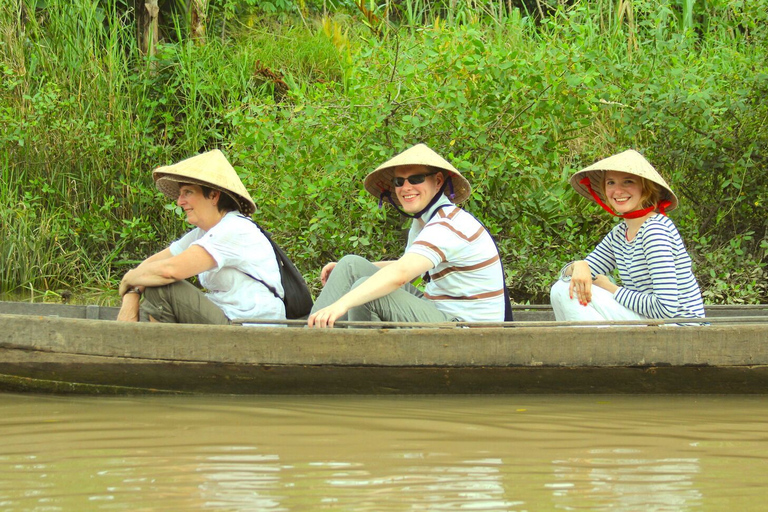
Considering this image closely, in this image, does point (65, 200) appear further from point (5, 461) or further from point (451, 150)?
point (5, 461)

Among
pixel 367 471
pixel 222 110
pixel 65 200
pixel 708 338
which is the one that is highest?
pixel 222 110

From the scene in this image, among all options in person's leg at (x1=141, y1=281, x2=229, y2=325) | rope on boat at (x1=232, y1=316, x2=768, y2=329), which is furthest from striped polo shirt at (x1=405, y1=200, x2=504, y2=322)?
person's leg at (x1=141, y1=281, x2=229, y2=325)

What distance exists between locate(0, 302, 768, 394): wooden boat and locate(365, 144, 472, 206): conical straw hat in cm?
63

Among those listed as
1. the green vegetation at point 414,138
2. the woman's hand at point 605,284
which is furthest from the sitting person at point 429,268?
the green vegetation at point 414,138

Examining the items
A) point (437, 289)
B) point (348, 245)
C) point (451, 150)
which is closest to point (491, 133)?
point (451, 150)

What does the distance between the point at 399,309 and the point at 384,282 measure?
1.07ft

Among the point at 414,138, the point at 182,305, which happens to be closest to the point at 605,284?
the point at 182,305

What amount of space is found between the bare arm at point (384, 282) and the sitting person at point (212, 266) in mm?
520

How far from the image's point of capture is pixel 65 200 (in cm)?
801

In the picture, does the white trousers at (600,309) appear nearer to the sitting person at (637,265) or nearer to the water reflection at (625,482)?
the sitting person at (637,265)

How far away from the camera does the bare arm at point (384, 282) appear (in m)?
3.71

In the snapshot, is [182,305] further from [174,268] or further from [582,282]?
[582,282]

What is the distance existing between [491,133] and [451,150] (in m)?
0.31

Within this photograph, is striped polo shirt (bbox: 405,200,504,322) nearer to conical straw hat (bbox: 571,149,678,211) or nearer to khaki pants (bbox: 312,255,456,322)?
khaki pants (bbox: 312,255,456,322)
